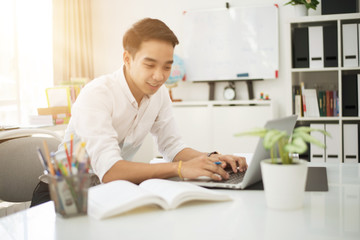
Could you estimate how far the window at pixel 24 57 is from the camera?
322 cm

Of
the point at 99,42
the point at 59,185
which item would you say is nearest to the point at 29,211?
the point at 59,185

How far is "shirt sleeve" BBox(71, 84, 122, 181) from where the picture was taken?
3.81 ft

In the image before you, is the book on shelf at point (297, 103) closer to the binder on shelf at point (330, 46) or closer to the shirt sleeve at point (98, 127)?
the binder on shelf at point (330, 46)

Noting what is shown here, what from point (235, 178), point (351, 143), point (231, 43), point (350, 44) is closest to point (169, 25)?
point (231, 43)

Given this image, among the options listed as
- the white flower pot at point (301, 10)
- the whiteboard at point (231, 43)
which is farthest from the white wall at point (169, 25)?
the white flower pot at point (301, 10)

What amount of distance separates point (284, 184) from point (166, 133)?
0.85 meters

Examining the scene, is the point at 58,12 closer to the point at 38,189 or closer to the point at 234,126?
the point at 234,126

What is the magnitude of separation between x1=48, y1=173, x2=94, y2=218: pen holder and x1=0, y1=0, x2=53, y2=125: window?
2.65 meters

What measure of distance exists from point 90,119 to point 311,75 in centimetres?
285

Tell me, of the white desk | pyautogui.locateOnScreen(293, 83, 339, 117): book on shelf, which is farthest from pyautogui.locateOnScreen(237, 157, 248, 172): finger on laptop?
pyautogui.locateOnScreen(293, 83, 339, 117): book on shelf

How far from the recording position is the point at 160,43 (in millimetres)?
1297

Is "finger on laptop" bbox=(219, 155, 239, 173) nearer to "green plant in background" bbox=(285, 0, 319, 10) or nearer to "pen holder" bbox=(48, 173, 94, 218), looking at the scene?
"pen holder" bbox=(48, 173, 94, 218)

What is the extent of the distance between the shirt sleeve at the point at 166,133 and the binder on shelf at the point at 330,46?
2011 millimetres

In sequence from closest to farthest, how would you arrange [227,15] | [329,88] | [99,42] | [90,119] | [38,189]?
1. [90,119]
2. [38,189]
3. [329,88]
4. [227,15]
5. [99,42]
